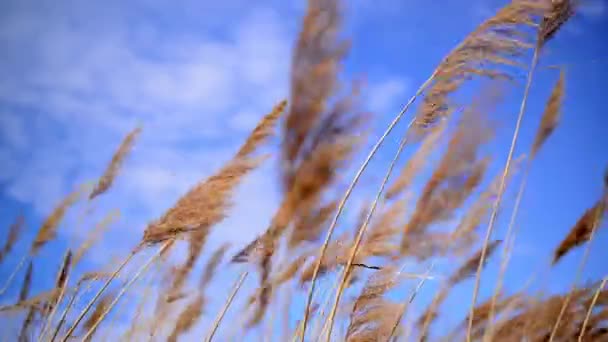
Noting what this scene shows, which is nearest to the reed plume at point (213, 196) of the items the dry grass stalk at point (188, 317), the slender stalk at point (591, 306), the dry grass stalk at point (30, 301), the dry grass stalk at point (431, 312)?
the dry grass stalk at point (30, 301)

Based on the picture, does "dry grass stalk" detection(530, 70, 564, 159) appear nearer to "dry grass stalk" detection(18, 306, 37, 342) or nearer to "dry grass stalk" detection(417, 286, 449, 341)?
"dry grass stalk" detection(417, 286, 449, 341)

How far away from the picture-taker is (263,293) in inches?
118

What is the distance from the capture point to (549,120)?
8.54 ft

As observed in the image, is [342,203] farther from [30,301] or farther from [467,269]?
[30,301]

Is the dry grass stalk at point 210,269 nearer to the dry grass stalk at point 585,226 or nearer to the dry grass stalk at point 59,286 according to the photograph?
the dry grass stalk at point 59,286

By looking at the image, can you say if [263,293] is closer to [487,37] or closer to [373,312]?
[373,312]

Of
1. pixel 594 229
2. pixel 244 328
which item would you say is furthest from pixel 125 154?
pixel 594 229

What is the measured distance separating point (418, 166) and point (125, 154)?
2.29m

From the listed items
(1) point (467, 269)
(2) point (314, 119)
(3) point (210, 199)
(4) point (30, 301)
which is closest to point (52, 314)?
(4) point (30, 301)

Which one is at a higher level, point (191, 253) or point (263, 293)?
point (191, 253)

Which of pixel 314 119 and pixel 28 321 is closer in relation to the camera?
pixel 314 119

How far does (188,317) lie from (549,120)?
2650mm

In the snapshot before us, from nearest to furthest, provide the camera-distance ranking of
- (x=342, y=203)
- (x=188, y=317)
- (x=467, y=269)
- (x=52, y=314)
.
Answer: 1. (x=342, y=203)
2. (x=467, y=269)
3. (x=52, y=314)
4. (x=188, y=317)

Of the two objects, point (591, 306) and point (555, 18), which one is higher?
point (555, 18)
